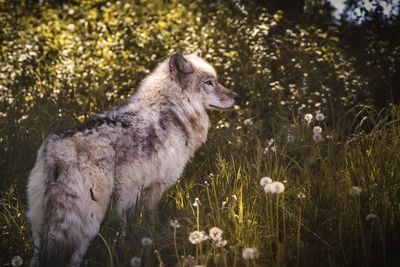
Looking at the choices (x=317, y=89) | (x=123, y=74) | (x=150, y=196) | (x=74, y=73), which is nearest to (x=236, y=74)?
(x=317, y=89)

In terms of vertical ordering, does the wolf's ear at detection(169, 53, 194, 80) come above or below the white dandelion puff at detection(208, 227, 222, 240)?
above

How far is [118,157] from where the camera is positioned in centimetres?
410

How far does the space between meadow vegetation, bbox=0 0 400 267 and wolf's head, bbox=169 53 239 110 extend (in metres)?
0.55

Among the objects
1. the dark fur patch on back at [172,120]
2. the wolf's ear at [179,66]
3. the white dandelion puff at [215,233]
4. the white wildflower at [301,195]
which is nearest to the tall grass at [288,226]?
the white wildflower at [301,195]

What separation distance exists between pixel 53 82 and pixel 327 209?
5870 millimetres

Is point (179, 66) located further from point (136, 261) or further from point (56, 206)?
point (136, 261)

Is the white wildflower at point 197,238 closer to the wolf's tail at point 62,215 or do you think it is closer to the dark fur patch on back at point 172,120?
the wolf's tail at point 62,215

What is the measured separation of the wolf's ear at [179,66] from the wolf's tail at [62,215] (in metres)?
1.89

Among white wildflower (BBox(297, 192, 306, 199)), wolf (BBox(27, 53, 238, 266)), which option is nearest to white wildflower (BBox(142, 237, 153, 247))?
wolf (BBox(27, 53, 238, 266))

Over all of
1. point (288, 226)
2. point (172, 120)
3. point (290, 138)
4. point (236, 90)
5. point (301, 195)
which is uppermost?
point (172, 120)

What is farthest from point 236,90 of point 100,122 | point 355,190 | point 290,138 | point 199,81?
point 355,190

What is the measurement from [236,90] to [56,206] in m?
5.19

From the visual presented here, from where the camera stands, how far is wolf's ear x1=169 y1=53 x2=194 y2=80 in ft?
17.0

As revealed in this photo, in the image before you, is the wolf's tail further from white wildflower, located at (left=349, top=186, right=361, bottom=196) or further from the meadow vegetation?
white wildflower, located at (left=349, top=186, right=361, bottom=196)
